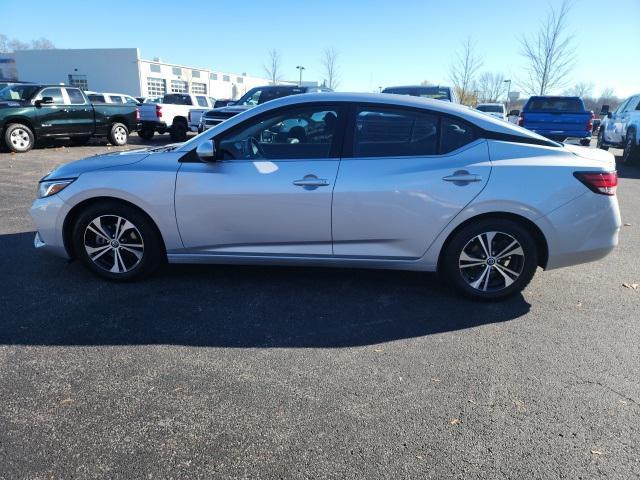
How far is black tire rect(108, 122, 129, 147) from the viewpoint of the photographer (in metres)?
15.9

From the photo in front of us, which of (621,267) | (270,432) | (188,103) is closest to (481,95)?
(188,103)

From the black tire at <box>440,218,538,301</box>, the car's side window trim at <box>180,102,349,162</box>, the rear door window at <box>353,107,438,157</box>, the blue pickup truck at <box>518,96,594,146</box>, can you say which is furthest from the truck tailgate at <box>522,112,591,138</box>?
the car's side window trim at <box>180,102,349,162</box>

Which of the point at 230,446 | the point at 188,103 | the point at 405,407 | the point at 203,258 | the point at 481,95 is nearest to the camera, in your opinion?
the point at 230,446

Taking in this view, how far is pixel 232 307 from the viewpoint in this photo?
3807 mm

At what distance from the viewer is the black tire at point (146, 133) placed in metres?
18.5

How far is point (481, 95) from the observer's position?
5497cm

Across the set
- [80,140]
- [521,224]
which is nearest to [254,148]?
[521,224]

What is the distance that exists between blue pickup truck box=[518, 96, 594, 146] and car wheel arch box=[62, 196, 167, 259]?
41.2ft

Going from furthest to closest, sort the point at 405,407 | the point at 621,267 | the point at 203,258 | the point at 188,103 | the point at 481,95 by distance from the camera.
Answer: the point at 481,95
the point at 188,103
the point at 621,267
the point at 203,258
the point at 405,407

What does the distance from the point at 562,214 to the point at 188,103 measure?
18.2 meters

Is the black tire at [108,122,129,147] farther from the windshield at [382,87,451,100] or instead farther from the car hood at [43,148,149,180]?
the car hood at [43,148,149,180]

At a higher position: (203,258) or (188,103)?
(188,103)

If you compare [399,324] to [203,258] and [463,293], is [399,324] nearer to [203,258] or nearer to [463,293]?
[463,293]

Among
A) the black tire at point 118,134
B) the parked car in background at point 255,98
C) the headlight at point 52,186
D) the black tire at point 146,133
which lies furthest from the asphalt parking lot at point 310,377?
the black tire at point 146,133
